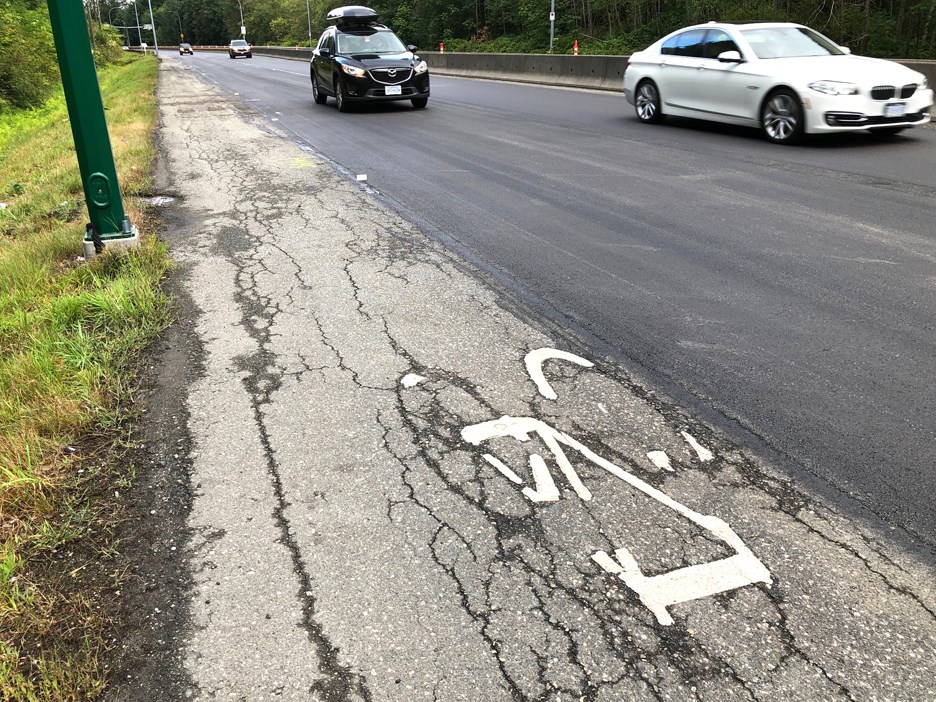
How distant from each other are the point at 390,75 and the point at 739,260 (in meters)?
11.9

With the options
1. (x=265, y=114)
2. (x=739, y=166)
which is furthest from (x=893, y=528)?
(x=265, y=114)

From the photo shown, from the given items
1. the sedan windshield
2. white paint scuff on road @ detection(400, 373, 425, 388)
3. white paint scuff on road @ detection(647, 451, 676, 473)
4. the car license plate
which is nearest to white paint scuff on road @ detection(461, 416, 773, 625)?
white paint scuff on road @ detection(647, 451, 676, 473)

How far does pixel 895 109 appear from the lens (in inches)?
420

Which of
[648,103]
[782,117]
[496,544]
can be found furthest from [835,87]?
[496,544]

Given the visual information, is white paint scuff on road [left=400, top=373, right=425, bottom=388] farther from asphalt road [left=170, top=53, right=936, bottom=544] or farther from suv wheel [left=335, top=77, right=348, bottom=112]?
suv wheel [left=335, top=77, right=348, bottom=112]

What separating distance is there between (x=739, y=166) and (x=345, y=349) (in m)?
7.08

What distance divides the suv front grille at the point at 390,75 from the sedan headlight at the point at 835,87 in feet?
28.6

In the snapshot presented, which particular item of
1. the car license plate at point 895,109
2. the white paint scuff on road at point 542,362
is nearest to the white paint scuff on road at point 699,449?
the white paint scuff on road at point 542,362

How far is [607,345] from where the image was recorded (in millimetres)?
4695

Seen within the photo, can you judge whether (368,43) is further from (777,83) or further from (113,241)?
(113,241)

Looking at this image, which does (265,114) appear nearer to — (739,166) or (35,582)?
(739,166)

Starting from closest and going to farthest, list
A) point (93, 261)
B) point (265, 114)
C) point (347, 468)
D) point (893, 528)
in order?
1. point (893, 528)
2. point (347, 468)
3. point (93, 261)
4. point (265, 114)

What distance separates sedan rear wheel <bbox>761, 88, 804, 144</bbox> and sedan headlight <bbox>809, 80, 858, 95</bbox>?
353mm

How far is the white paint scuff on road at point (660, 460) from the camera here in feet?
11.1
